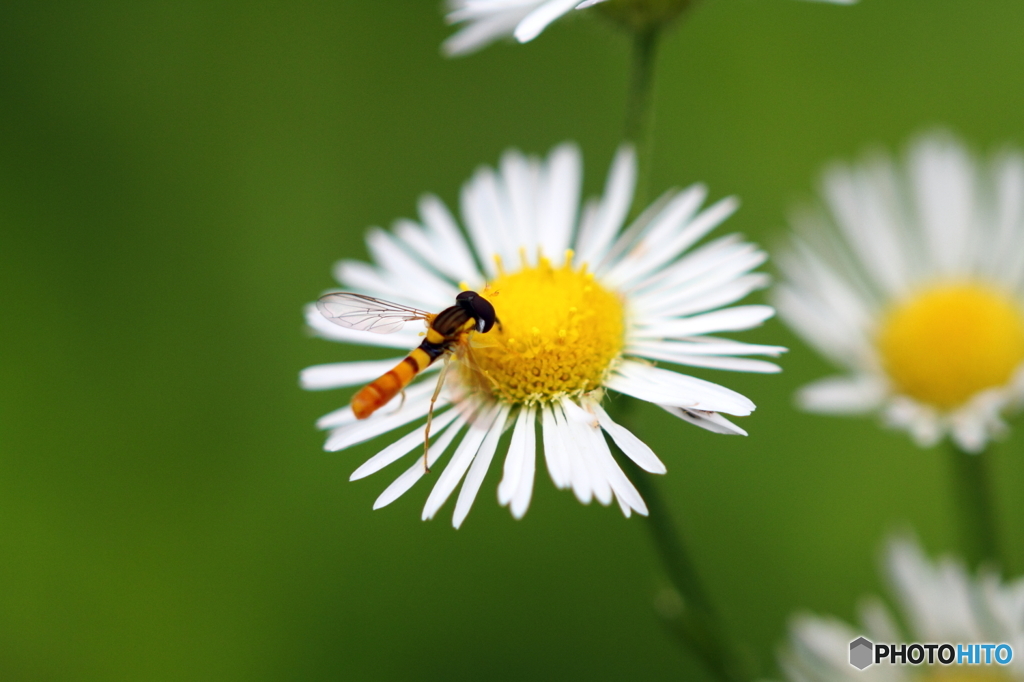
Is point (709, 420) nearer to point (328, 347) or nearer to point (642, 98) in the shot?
point (642, 98)

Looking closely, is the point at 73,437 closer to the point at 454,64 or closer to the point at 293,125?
the point at 293,125

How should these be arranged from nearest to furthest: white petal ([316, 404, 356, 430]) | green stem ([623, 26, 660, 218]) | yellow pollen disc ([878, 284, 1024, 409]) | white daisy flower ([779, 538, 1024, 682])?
white daisy flower ([779, 538, 1024, 682]), white petal ([316, 404, 356, 430]), green stem ([623, 26, 660, 218]), yellow pollen disc ([878, 284, 1024, 409])

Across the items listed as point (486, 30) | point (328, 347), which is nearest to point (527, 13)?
point (486, 30)

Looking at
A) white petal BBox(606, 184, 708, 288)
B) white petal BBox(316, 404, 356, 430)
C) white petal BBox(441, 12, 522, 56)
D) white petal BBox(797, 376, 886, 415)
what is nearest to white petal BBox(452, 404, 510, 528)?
white petal BBox(316, 404, 356, 430)

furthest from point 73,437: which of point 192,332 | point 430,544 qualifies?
point 430,544

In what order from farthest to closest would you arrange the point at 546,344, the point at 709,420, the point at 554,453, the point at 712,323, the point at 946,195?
the point at 946,195 < the point at 546,344 < the point at 712,323 < the point at 554,453 < the point at 709,420

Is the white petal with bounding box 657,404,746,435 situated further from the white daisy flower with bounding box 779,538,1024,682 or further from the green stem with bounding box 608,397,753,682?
the white daisy flower with bounding box 779,538,1024,682
